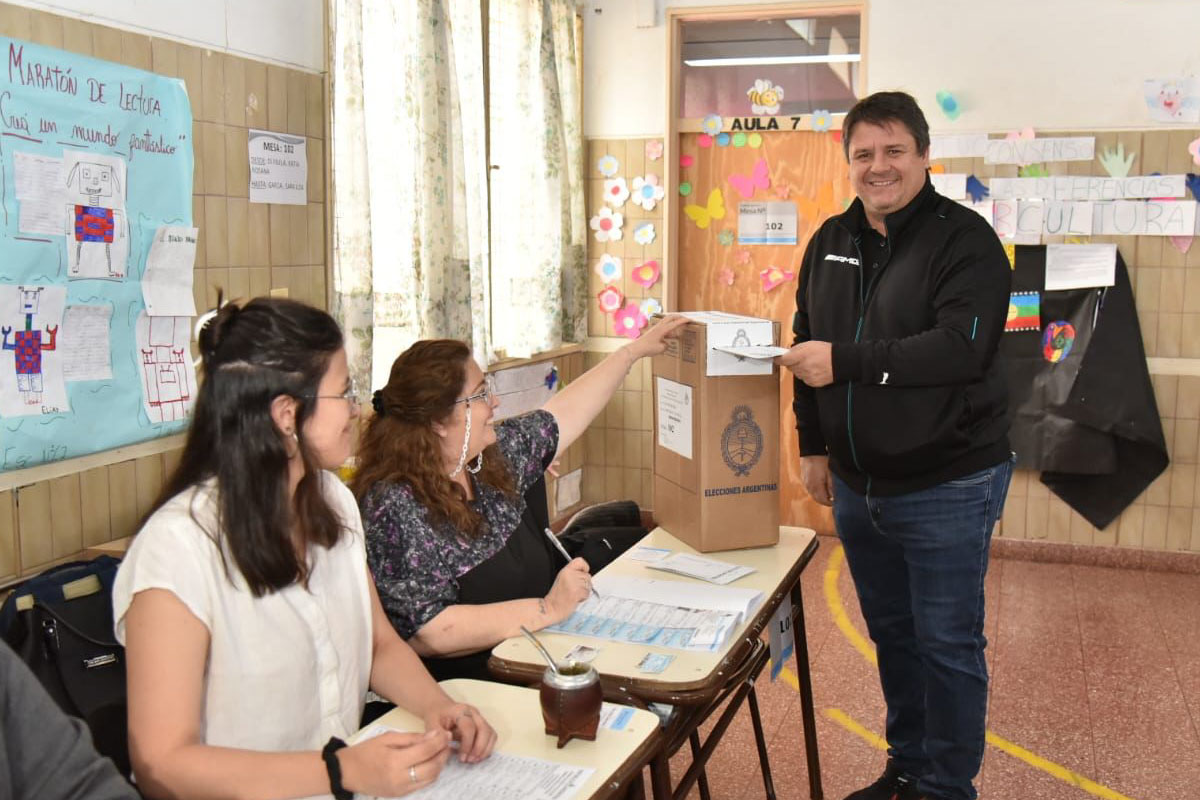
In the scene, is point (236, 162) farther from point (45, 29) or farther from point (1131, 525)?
point (1131, 525)

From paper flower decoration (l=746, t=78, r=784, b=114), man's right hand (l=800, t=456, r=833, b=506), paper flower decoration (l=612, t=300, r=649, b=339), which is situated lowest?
man's right hand (l=800, t=456, r=833, b=506)

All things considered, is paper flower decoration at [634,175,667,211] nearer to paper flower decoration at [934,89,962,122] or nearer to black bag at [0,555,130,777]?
paper flower decoration at [934,89,962,122]

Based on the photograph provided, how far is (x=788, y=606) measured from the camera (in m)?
Answer: 2.54

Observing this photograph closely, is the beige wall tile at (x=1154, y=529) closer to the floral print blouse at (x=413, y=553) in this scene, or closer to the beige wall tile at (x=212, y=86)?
the floral print blouse at (x=413, y=553)

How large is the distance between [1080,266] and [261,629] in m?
4.24

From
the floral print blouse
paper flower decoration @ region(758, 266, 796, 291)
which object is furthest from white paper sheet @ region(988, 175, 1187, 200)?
the floral print blouse

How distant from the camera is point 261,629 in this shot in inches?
61.2

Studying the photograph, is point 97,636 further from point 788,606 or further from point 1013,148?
point 1013,148

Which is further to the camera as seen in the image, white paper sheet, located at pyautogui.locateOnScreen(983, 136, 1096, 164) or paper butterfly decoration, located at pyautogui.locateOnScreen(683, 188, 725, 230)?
paper butterfly decoration, located at pyautogui.locateOnScreen(683, 188, 725, 230)

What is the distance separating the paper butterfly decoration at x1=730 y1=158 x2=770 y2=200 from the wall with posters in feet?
8.34

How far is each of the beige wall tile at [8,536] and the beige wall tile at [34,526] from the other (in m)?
0.01

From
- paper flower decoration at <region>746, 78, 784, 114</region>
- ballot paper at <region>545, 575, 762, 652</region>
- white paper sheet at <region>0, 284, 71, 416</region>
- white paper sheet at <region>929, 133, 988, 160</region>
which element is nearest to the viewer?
ballot paper at <region>545, 575, 762, 652</region>

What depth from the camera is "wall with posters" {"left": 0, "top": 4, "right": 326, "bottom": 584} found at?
2344 mm

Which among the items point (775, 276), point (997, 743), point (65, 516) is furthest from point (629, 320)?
point (65, 516)
